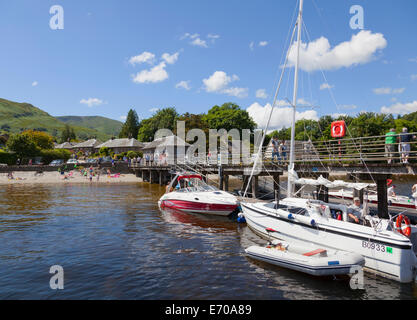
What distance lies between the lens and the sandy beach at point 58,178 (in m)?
51.0

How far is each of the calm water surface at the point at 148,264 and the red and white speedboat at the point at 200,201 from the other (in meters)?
1.04

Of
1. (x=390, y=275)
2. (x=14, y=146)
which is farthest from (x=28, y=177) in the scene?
(x=390, y=275)

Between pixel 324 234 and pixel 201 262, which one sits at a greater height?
pixel 324 234

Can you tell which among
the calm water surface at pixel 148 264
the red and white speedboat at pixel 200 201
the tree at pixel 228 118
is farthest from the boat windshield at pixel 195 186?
the tree at pixel 228 118

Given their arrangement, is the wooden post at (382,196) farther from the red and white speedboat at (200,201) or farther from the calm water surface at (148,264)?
the red and white speedboat at (200,201)

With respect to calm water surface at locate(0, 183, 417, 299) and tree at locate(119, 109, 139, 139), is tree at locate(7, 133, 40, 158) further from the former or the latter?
calm water surface at locate(0, 183, 417, 299)

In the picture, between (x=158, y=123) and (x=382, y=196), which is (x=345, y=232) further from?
(x=158, y=123)

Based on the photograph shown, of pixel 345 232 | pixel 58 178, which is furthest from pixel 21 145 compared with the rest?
pixel 345 232

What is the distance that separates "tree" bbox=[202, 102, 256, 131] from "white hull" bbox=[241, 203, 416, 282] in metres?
71.9

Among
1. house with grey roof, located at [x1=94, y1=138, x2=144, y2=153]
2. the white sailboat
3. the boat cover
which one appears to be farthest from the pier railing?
house with grey roof, located at [x1=94, y1=138, x2=144, y2=153]

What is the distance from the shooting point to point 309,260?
10.1m

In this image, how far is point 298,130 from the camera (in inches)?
4294
